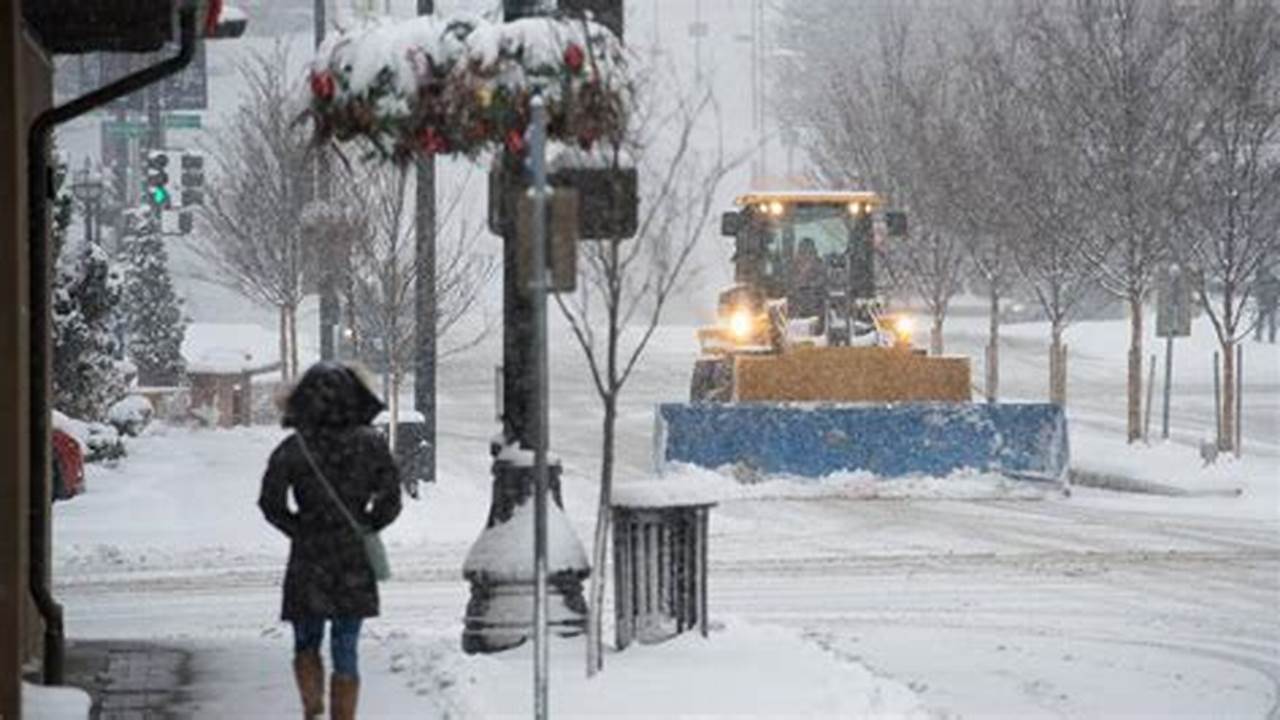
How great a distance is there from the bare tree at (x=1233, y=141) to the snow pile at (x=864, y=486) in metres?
4.34

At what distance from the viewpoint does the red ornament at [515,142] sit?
11.1m

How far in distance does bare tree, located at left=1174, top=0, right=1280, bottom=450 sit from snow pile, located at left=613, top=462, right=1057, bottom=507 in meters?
4.34

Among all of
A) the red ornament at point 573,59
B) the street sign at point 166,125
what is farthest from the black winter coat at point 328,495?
the street sign at point 166,125

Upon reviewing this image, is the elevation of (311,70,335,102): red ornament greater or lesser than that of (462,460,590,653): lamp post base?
greater

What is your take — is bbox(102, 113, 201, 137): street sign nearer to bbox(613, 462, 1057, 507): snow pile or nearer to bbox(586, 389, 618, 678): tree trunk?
bbox(613, 462, 1057, 507): snow pile

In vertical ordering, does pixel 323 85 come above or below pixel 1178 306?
above

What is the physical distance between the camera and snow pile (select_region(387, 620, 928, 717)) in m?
10.8

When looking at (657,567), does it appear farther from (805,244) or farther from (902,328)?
(805,244)

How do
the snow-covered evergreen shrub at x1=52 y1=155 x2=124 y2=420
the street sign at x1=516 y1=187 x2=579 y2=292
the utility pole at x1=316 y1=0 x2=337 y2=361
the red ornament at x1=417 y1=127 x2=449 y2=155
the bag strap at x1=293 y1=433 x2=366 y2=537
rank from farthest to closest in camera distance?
the utility pole at x1=316 y1=0 x2=337 y2=361, the snow-covered evergreen shrub at x1=52 y1=155 x2=124 y2=420, the red ornament at x1=417 y1=127 x2=449 y2=155, the bag strap at x1=293 y1=433 x2=366 y2=537, the street sign at x1=516 y1=187 x2=579 y2=292

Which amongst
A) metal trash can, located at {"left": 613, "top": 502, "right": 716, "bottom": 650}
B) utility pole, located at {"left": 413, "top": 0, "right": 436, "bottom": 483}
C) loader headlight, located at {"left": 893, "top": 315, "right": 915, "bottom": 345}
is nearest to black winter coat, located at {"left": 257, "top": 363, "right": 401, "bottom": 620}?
metal trash can, located at {"left": 613, "top": 502, "right": 716, "bottom": 650}

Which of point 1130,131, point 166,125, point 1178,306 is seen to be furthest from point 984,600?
point 166,125

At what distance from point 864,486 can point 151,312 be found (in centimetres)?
1819

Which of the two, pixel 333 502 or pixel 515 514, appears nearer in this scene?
pixel 333 502

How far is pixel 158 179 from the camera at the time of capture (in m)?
31.5
